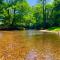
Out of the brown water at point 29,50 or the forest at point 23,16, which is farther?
the forest at point 23,16

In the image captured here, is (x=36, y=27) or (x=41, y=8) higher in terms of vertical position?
(x=41, y=8)

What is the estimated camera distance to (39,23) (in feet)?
218

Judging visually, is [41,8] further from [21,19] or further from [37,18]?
[21,19]

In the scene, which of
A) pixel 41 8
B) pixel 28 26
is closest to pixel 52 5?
pixel 41 8

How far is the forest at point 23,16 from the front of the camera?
62344 millimetres

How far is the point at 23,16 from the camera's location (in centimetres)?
6212

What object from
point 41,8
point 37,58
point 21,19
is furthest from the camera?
point 41,8

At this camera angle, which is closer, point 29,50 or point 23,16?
point 29,50

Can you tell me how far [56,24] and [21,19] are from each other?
1057cm

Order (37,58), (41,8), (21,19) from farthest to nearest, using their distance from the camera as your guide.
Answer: (41,8), (21,19), (37,58)

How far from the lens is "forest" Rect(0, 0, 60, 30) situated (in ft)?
205

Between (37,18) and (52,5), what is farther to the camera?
(37,18)

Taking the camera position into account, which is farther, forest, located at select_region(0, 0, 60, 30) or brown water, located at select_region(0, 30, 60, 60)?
forest, located at select_region(0, 0, 60, 30)

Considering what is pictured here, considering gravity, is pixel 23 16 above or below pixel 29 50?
above
